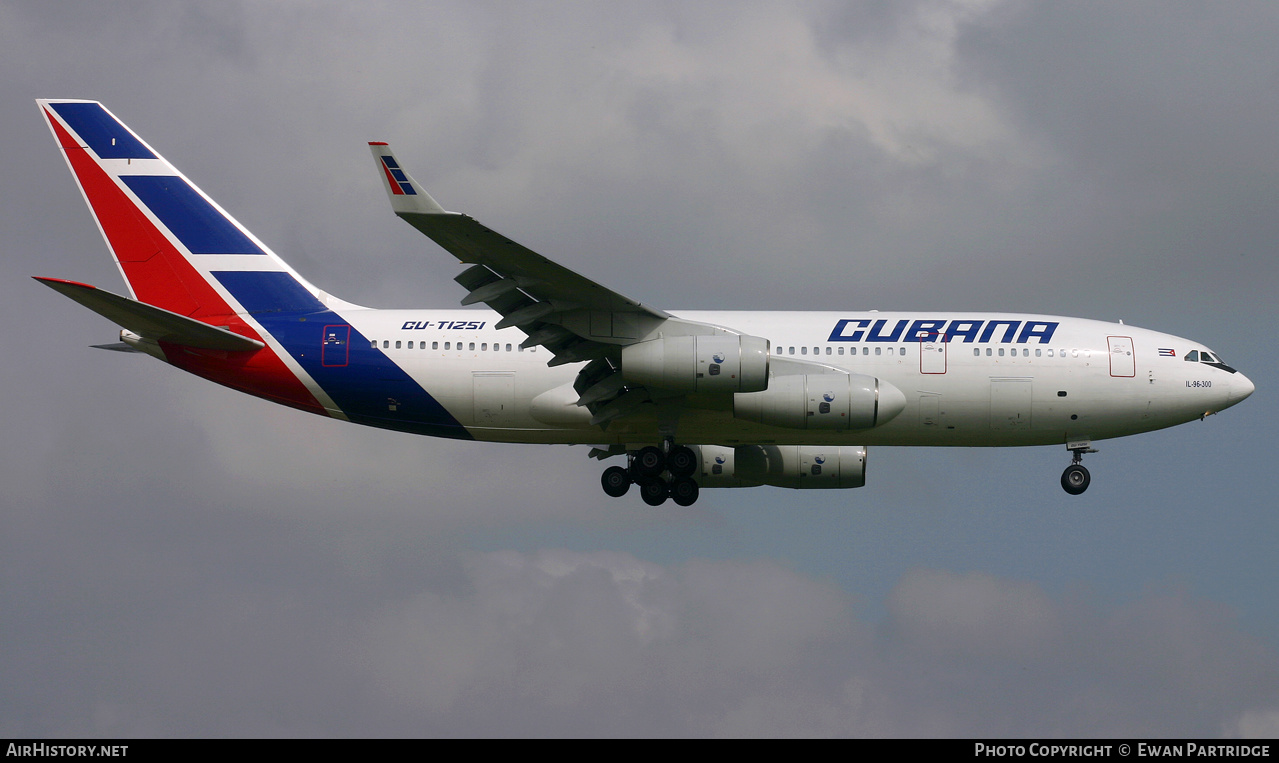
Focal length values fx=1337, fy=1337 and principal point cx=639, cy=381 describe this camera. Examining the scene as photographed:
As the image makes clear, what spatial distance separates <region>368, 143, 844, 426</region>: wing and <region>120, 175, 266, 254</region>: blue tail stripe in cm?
898

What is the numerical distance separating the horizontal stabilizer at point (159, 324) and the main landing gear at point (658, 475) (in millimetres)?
9756

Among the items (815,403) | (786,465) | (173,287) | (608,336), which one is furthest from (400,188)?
(786,465)

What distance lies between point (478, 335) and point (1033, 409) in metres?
13.8

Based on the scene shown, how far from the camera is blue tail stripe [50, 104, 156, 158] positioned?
117 ft

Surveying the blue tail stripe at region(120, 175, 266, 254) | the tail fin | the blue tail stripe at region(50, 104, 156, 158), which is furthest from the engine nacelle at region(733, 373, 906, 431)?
the blue tail stripe at region(50, 104, 156, 158)

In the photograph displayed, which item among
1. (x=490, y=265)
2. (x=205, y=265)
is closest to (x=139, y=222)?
(x=205, y=265)

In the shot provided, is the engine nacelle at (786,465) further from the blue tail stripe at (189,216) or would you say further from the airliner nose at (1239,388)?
the blue tail stripe at (189,216)

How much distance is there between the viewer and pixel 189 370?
109 ft

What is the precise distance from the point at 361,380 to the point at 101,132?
10.5 meters

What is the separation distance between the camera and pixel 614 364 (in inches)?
1247
